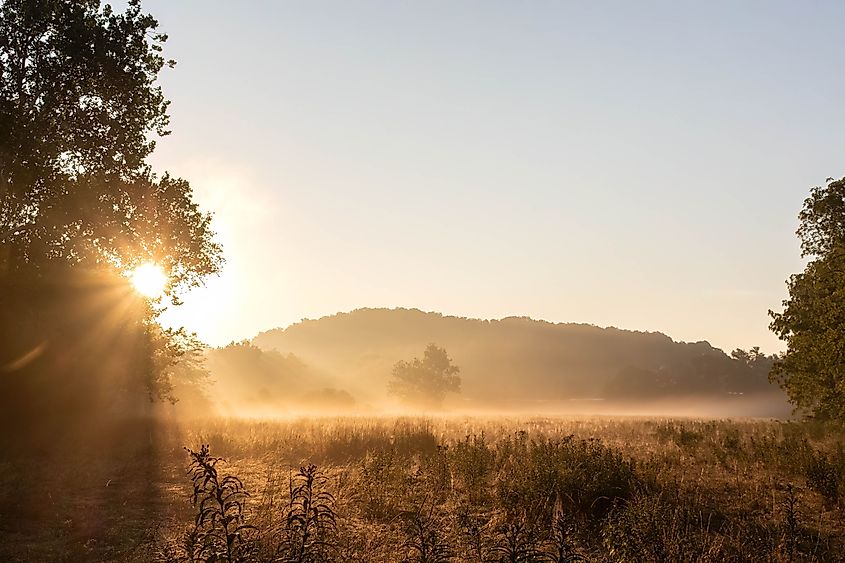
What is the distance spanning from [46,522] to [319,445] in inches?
362

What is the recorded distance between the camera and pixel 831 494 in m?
9.78

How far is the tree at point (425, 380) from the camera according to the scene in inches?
3541

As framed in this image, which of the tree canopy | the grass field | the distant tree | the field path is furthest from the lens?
the distant tree

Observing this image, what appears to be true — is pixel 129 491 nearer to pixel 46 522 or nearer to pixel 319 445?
pixel 46 522

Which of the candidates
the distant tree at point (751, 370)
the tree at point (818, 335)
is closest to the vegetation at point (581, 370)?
the distant tree at point (751, 370)

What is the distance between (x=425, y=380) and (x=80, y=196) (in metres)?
75.8

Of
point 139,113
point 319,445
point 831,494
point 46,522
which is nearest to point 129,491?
point 46,522

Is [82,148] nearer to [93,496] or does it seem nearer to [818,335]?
[93,496]

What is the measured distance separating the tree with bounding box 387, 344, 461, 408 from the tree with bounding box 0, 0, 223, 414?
70277mm

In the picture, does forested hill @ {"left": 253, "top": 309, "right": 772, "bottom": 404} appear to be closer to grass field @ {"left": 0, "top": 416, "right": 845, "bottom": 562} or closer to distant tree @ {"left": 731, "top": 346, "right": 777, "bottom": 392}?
distant tree @ {"left": 731, "top": 346, "right": 777, "bottom": 392}

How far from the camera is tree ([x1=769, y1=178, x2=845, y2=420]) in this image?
17.0 metres

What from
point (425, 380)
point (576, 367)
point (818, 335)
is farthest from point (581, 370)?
point (818, 335)

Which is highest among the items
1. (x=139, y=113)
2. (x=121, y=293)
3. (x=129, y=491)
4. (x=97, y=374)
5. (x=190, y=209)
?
(x=139, y=113)

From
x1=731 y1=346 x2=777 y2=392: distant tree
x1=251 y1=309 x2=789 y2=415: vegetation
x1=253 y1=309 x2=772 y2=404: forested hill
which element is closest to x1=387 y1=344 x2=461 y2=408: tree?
x1=251 y1=309 x2=789 y2=415: vegetation
